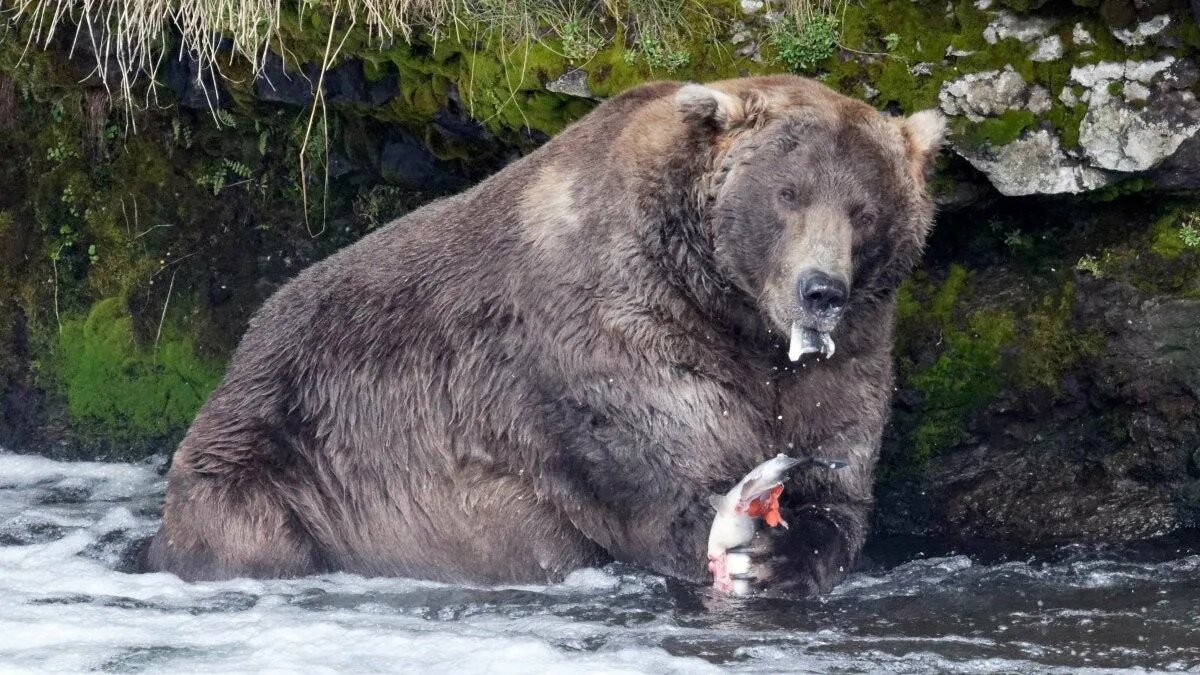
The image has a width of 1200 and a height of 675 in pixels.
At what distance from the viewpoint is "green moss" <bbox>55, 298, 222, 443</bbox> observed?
32.5 ft

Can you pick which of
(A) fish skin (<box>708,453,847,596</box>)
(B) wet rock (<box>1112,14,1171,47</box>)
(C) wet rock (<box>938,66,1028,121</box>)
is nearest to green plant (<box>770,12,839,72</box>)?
(C) wet rock (<box>938,66,1028,121</box>)

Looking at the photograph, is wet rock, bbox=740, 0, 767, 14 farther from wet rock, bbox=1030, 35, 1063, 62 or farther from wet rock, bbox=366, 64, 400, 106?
wet rock, bbox=366, 64, 400, 106

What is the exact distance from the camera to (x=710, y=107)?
6641 mm

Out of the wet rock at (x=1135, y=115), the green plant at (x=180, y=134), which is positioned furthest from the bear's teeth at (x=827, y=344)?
the green plant at (x=180, y=134)

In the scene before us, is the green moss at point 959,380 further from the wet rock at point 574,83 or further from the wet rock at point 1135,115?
the wet rock at point 574,83

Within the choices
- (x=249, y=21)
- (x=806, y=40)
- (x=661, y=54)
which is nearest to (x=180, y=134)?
(x=249, y=21)

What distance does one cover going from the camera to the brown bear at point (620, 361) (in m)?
6.59

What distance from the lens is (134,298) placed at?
396 inches

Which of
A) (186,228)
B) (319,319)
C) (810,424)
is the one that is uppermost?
(186,228)

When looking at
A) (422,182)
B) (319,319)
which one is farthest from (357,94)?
(319,319)

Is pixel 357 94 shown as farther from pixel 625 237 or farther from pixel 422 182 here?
pixel 625 237

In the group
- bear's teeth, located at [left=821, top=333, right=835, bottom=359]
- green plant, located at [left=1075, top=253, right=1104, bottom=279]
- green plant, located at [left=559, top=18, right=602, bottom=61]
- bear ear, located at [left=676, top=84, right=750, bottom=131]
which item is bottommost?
bear's teeth, located at [left=821, top=333, right=835, bottom=359]

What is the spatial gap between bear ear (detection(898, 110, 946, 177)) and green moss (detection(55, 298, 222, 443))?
4.71m

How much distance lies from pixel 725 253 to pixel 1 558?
3.66 meters
